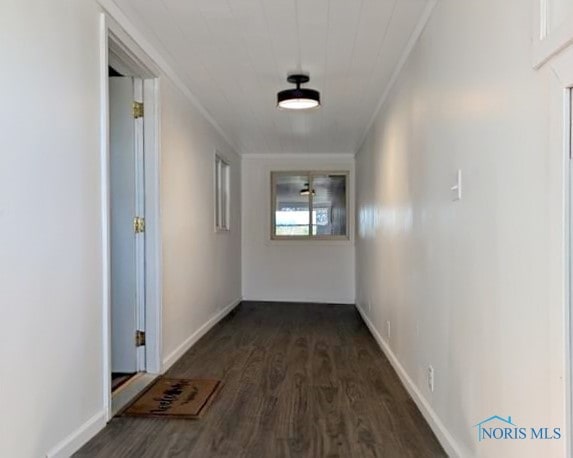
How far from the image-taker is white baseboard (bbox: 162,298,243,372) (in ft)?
11.5

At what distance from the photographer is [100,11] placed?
237 cm

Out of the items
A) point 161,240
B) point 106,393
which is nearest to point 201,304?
point 161,240

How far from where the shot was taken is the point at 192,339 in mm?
4219

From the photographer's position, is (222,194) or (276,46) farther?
(222,194)

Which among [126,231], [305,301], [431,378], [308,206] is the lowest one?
[305,301]

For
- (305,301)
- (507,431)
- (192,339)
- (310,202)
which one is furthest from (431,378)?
(310,202)

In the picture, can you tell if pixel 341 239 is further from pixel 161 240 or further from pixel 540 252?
pixel 540 252

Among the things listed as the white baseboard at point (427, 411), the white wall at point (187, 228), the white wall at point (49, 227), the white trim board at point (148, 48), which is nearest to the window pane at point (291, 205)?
the white wall at point (187, 228)

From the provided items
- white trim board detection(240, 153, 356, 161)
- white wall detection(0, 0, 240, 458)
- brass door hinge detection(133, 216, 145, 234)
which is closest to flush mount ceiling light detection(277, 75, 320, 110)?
brass door hinge detection(133, 216, 145, 234)

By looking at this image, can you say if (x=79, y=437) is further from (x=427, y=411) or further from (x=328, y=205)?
(x=328, y=205)

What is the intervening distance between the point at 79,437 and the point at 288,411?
3.49ft

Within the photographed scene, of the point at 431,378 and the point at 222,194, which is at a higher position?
the point at 222,194

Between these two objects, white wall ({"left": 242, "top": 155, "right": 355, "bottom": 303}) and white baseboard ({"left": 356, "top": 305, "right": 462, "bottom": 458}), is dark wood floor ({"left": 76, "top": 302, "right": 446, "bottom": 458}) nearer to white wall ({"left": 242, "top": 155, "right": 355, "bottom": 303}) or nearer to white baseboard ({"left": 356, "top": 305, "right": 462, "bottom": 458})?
white baseboard ({"left": 356, "top": 305, "right": 462, "bottom": 458})

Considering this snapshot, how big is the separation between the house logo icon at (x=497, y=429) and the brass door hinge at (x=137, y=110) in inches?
107
